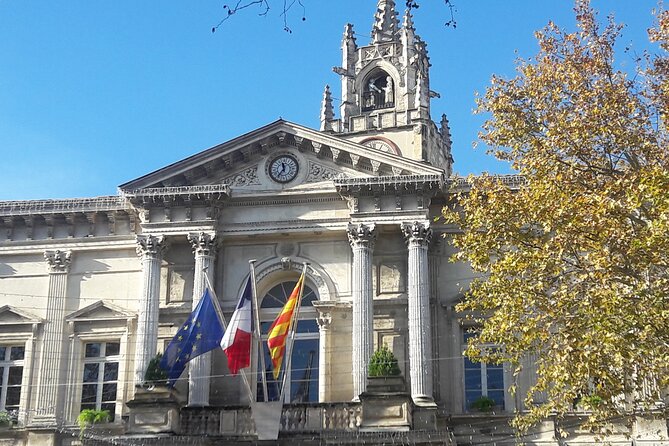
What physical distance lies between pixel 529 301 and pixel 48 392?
1750cm

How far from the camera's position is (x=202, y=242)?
32.5 metres

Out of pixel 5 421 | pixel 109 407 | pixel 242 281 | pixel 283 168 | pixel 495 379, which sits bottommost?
pixel 5 421

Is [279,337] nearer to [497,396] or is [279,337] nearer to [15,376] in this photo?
[497,396]

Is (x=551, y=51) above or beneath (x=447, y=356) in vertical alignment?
above

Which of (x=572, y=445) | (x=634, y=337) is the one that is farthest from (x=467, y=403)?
(x=634, y=337)

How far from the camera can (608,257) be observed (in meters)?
20.9

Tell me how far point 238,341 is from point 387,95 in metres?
39.2

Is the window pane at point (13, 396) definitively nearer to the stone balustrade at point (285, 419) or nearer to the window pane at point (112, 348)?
the window pane at point (112, 348)

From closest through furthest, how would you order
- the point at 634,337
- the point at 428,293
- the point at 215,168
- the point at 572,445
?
1. the point at 634,337
2. the point at 572,445
3. the point at 428,293
4. the point at 215,168

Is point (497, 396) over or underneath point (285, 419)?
over

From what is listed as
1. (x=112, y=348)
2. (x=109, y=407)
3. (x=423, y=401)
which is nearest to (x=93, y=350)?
(x=112, y=348)

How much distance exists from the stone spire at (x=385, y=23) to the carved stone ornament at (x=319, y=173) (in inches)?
1342

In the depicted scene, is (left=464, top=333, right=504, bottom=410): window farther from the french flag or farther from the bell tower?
the bell tower

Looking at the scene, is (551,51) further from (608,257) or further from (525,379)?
(525,379)
